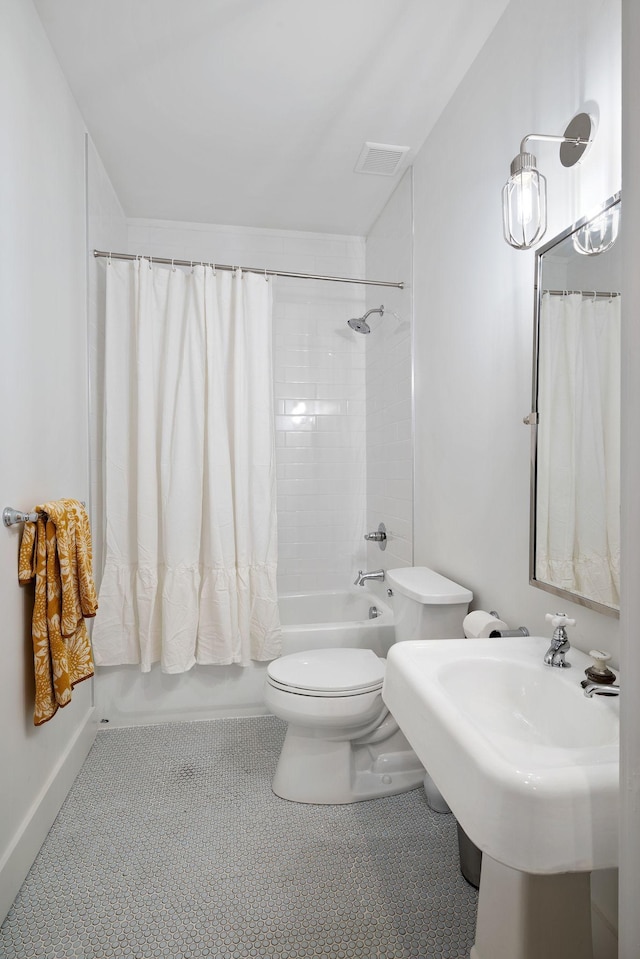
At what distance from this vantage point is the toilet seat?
1795 mm

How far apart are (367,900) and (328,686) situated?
58 cm

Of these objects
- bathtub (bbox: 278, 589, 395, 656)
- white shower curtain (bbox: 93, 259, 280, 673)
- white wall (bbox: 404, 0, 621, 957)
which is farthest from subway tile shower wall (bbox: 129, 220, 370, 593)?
white wall (bbox: 404, 0, 621, 957)

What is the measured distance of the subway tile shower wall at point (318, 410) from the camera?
3.14 m

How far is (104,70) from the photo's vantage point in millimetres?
1863

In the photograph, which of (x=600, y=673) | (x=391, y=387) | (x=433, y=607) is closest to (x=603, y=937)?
Result: (x=600, y=673)

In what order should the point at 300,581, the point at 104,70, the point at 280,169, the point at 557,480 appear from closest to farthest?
the point at 557,480 → the point at 104,70 → the point at 280,169 → the point at 300,581

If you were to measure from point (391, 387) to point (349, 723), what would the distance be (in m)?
1.62

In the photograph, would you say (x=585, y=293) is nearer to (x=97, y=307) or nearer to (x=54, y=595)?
(x=54, y=595)

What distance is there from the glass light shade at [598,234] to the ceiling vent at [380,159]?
132 centimetres

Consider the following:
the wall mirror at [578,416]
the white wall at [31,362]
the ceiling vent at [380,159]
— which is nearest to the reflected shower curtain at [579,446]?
the wall mirror at [578,416]

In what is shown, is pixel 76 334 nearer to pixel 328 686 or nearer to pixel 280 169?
pixel 280 169

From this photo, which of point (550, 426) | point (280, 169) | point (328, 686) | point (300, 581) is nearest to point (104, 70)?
point (280, 169)

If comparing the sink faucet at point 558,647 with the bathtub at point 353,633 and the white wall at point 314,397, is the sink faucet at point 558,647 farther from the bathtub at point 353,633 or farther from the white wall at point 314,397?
the white wall at point 314,397

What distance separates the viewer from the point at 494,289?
5.63ft
